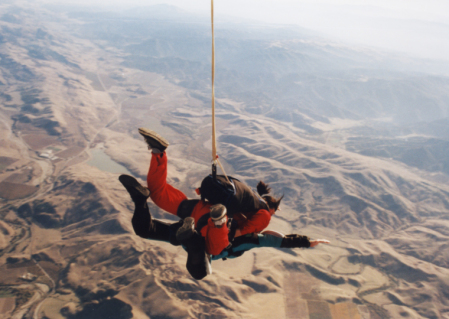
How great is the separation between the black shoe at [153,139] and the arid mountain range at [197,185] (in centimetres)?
2797

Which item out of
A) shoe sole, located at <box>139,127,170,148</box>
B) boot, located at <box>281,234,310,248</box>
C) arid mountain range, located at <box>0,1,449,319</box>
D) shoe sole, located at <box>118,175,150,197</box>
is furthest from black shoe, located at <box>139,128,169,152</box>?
arid mountain range, located at <box>0,1,449,319</box>

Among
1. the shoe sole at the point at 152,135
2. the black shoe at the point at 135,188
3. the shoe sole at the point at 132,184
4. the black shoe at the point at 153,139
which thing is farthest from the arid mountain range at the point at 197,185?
the shoe sole at the point at 152,135

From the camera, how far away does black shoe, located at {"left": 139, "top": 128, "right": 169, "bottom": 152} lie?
14.0 feet

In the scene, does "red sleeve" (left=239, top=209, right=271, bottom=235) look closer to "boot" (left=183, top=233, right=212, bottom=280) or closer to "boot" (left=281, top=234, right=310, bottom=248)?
"boot" (left=281, top=234, right=310, bottom=248)

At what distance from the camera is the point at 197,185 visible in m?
60.2

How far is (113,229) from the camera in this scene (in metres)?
42.1

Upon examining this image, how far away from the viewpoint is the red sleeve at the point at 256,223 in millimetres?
5062

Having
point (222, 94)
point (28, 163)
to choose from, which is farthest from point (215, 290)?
point (222, 94)

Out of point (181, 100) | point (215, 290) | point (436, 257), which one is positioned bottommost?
point (436, 257)

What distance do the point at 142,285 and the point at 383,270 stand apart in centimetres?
3518

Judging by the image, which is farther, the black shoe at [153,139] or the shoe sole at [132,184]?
the shoe sole at [132,184]

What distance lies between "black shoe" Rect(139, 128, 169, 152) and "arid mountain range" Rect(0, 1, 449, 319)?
2797 cm

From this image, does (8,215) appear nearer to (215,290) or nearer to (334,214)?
(215,290)

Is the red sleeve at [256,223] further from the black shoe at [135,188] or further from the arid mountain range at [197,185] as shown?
the arid mountain range at [197,185]
